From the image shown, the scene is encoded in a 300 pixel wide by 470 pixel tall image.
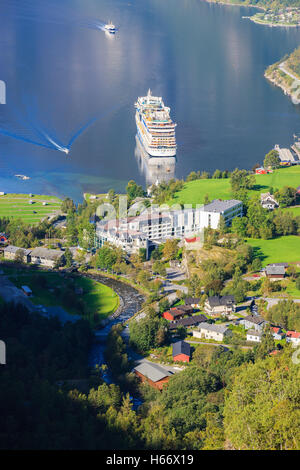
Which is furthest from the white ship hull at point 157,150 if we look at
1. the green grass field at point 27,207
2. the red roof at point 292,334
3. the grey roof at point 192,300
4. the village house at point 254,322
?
the red roof at point 292,334

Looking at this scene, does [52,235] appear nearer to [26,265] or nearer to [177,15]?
Result: [26,265]

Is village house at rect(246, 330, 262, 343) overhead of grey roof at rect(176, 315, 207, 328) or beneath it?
beneath

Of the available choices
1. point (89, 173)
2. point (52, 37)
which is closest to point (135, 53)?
point (52, 37)

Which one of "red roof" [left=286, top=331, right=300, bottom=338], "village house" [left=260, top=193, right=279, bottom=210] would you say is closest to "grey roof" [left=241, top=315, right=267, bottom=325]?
"red roof" [left=286, top=331, right=300, bottom=338]

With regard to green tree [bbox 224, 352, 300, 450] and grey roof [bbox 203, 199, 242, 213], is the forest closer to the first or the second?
green tree [bbox 224, 352, 300, 450]

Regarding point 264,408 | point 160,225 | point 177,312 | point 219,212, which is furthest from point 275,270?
point 264,408

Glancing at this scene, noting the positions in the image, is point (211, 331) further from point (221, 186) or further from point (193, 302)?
point (221, 186)

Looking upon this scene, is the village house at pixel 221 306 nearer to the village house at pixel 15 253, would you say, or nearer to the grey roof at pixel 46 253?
the grey roof at pixel 46 253
